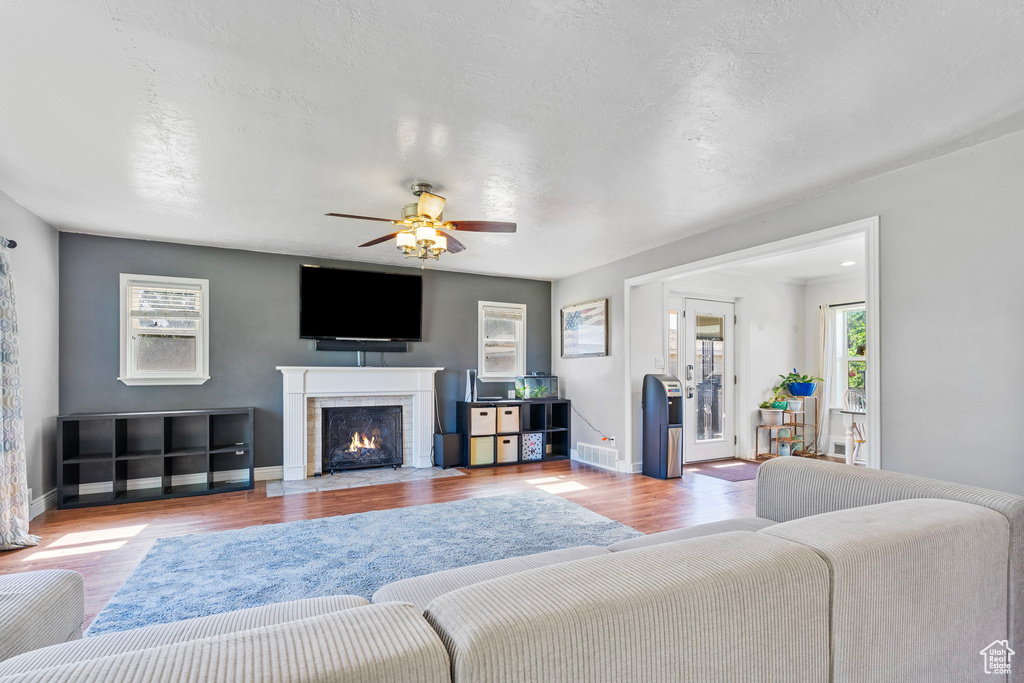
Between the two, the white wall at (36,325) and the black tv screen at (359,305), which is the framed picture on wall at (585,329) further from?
the white wall at (36,325)

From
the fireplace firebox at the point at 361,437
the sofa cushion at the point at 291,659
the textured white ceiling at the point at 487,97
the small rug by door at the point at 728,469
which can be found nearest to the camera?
the sofa cushion at the point at 291,659

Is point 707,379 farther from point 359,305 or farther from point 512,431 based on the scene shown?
point 359,305

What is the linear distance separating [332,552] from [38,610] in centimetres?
214

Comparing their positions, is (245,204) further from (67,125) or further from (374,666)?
(374,666)

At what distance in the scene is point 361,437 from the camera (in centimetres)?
575

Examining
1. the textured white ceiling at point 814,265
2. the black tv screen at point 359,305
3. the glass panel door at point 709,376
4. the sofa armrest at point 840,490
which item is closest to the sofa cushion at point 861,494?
the sofa armrest at point 840,490

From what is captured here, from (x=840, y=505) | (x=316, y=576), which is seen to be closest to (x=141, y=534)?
(x=316, y=576)

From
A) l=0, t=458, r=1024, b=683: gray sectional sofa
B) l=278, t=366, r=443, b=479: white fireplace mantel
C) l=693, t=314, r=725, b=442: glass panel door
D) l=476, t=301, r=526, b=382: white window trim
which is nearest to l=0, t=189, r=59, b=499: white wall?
l=278, t=366, r=443, b=479: white fireplace mantel

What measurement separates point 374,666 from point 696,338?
606 centimetres

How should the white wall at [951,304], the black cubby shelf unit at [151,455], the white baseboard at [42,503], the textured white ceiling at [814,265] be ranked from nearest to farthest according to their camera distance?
the white wall at [951,304] < the white baseboard at [42,503] < the black cubby shelf unit at [151,455] < the textured white ceiling at [814,265]

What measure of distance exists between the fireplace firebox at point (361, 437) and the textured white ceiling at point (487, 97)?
2.66 meters

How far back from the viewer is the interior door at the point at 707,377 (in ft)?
19.9

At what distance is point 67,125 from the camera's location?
248cm

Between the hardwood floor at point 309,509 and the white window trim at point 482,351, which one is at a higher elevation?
the white window trim at point 482,351
